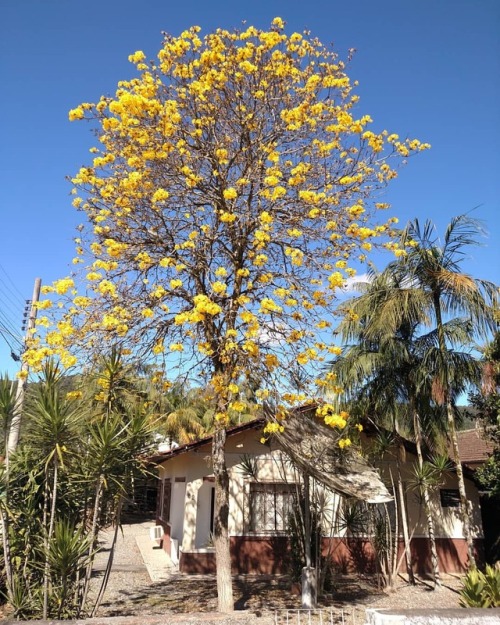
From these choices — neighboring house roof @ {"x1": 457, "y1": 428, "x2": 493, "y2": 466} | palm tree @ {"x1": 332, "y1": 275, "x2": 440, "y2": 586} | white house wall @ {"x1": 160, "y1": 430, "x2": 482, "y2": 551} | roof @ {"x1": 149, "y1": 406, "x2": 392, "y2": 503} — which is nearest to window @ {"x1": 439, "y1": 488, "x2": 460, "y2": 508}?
white house wall @ {"x1": 160, "y1": 430, "x2": 482, "y2": 551}

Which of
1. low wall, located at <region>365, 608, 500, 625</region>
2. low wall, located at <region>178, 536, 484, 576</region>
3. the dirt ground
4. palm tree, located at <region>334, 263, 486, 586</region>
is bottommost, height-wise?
the dirt ground

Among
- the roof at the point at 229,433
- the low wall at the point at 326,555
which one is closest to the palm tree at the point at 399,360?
the low wall at the point at 326,555

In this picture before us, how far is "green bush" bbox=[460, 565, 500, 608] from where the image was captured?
24.0ft

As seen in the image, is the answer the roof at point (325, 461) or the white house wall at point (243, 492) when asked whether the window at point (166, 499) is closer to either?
the white house wall at point (243, 492)

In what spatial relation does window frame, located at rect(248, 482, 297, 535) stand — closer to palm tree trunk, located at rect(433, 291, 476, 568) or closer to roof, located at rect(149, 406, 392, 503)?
roof, located at rect(149, 406, 392, 503)

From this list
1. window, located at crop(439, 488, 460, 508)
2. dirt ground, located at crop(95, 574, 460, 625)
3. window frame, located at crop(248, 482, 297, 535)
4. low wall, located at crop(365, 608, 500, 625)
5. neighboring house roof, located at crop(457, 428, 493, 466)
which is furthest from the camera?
neighboring house roof, located at crop(457, 428, 493, 466)

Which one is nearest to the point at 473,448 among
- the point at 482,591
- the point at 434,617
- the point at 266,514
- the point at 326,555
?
the point at 326,555

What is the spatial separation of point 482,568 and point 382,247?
10404 mm

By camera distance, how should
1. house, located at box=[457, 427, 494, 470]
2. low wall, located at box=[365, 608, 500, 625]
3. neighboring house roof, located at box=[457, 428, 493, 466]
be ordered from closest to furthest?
1. low wall, located at box=[365, 608, 500, 625]
2. house, located at box=[457, 427, 494, 470]
3. neighboring house roof, located at box=[457, 428, 493, 466]

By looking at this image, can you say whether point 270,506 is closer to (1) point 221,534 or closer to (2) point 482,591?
(1) point 221,534

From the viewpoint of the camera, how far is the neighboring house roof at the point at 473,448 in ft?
52.9

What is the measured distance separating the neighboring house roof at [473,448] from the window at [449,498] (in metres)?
1.53

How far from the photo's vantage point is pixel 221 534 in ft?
25.7

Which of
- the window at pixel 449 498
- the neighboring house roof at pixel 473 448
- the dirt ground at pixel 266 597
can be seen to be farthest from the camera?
the neighboring house roof at pixel 473 448
